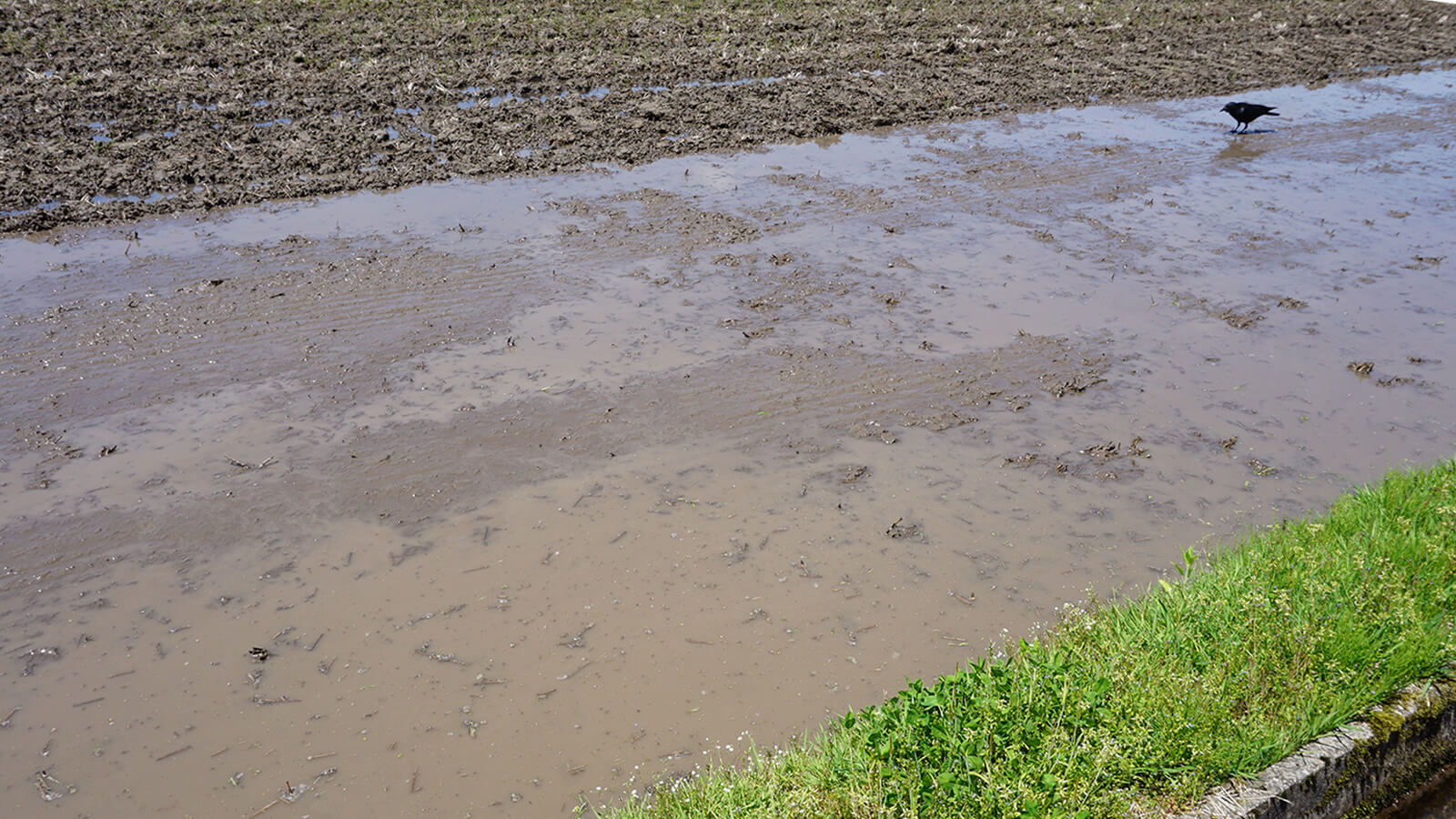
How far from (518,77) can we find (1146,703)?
1264 centimetres

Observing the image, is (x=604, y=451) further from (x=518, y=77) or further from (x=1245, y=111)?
(x=1245, y=111)

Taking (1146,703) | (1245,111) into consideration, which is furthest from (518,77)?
(1146,703)

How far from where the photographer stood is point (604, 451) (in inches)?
233

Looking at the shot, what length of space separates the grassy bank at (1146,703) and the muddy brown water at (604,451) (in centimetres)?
72

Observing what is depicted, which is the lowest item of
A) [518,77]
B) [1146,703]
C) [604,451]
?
[604,451]

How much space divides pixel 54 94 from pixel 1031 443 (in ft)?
40.1

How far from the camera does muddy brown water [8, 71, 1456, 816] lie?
417 cm

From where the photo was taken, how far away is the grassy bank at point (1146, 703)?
3.16 meters

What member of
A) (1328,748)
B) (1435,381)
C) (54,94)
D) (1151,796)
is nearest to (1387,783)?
(1328,748)

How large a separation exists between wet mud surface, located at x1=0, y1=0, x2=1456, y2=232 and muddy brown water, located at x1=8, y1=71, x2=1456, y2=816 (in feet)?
3.93

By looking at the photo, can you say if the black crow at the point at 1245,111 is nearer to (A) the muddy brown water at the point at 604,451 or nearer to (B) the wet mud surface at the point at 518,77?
(B) the wet mud surface at the point at 518,77

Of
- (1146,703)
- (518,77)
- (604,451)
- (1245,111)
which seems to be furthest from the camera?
(518,77)

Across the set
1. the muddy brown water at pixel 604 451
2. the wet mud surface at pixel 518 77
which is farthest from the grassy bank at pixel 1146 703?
the wet mud surface at pixel 518 77

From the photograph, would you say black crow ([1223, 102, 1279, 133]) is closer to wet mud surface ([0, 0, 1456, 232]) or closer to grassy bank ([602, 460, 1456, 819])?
wet mud surface ([0, 0, 1456, 232])
